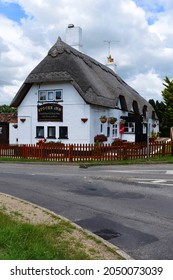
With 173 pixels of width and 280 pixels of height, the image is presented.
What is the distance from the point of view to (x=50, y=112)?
1050 inches

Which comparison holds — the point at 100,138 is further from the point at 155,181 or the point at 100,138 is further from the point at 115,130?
the point at 155,181

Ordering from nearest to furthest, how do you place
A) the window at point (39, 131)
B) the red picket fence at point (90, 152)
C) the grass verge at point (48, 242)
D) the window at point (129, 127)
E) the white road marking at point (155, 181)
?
1. the grass verge at point (48, 242)
2. the white road marking at point (155, 181)
3. the red picket fence at point (90, 152)
4. the window at point (39, 131)
5. the window at point (129, 127)

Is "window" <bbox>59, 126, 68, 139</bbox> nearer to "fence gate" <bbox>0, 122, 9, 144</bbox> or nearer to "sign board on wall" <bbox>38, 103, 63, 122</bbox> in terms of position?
"sign board on wall" <bbox>38, 103, 63, 122</bbox>

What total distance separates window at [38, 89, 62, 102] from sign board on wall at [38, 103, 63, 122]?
58 centimetres

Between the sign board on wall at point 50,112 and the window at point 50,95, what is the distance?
582 millimetres

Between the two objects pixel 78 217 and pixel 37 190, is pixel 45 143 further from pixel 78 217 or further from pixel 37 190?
pixel 78 217

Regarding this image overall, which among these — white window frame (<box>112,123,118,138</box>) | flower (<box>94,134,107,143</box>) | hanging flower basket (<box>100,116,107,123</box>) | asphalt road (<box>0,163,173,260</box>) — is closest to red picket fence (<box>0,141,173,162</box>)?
flower (<box>94,134,107,143</box>)

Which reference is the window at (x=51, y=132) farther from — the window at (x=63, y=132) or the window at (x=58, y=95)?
the window at (x=58, y=95)

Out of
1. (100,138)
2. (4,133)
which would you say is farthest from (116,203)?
(4,133)

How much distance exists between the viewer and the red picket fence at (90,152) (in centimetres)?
2145

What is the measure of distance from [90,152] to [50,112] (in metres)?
6.60

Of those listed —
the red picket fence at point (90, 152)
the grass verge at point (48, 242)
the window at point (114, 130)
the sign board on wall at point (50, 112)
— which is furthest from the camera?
the window at point (114, 130)

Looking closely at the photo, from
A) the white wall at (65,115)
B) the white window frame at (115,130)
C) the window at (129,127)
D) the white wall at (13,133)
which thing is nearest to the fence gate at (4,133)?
the white wall at (13,133)

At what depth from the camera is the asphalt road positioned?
6.00 m
